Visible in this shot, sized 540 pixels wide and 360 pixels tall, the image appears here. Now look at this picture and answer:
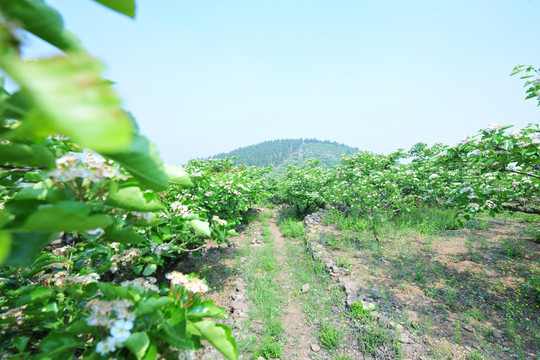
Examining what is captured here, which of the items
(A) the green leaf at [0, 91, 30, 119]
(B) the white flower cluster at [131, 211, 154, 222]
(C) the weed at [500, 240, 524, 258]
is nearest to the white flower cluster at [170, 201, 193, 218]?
(B) the white flower cluster at [131, 211, 154, 222]

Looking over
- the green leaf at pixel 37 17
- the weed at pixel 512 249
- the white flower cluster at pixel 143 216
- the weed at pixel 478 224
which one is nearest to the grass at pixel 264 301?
the white flower cluster at pixel 143 216

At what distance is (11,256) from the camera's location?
590mm

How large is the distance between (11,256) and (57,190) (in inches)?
9.1

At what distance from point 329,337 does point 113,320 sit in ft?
14.4

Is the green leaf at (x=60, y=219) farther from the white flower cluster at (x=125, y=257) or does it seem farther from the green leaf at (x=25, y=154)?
the white flower cluster at (x=125, y=257)

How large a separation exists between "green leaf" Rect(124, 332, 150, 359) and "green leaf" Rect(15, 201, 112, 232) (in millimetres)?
491

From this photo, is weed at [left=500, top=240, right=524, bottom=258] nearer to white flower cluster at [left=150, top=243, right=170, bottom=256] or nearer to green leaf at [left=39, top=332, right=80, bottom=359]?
white flower cluster at [left=150, top=243, right=170, bottom=256]

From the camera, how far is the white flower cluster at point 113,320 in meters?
0.81

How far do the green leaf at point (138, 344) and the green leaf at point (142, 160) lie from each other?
2.01 feet

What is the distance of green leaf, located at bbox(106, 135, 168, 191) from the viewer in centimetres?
60

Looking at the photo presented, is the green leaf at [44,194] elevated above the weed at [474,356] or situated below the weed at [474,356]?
above

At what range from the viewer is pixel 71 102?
0.31 meters

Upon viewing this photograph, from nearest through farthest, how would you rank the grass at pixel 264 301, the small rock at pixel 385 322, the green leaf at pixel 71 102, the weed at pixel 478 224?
the green leaf at pixel 71 102 < the grass at pixel 264 301 < the small rock at pixel 385 322 < the weed at pixel 478 224

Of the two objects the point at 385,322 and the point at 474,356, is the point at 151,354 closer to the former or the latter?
the point at 385,322
